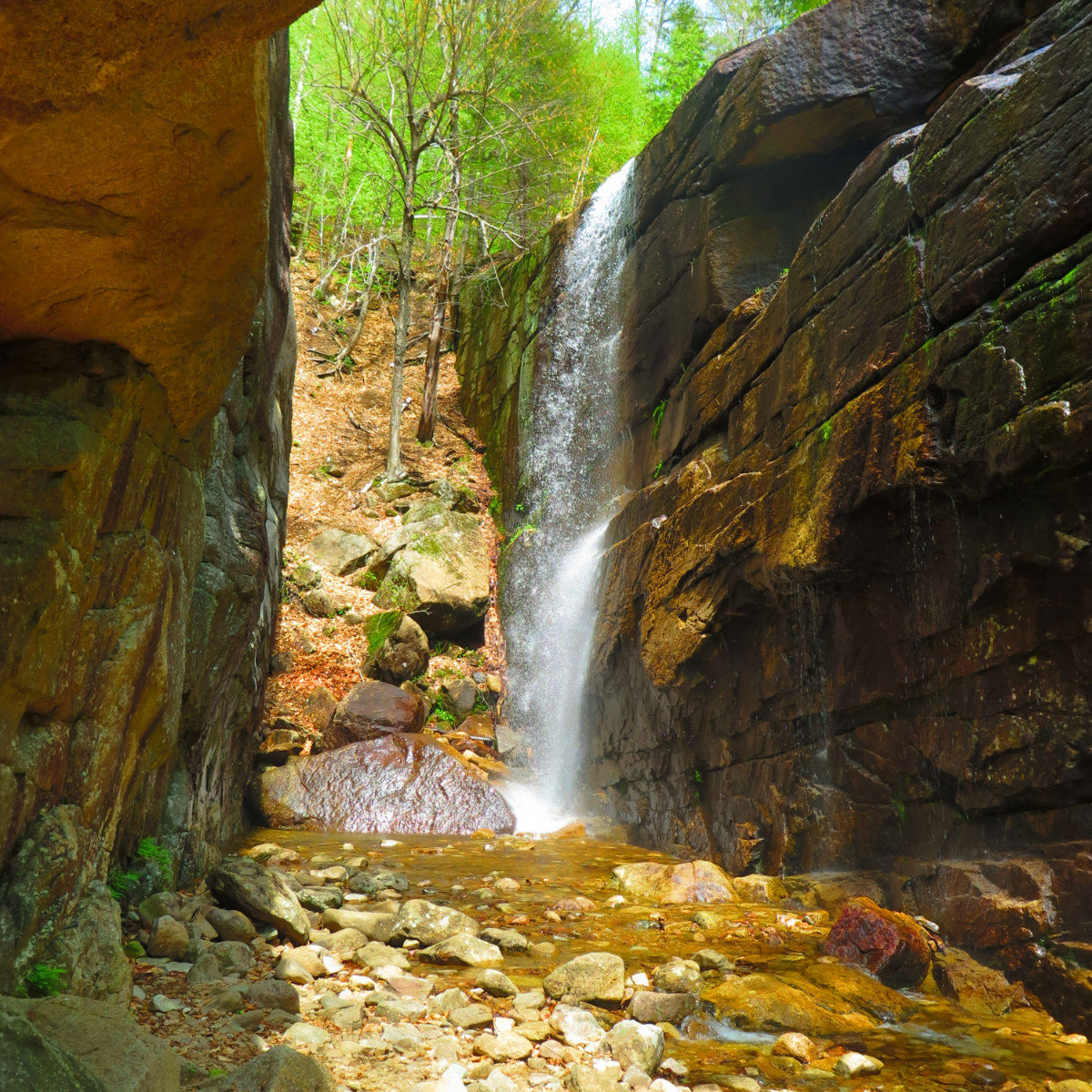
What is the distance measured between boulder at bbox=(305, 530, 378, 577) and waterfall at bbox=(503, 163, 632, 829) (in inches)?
110

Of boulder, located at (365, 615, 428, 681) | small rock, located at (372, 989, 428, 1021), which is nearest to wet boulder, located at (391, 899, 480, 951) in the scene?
small rock, located at (372, 989, 428, 1021)

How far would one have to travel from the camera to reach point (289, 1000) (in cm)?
346

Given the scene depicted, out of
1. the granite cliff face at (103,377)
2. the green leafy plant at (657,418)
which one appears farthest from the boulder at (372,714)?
the granite cliff face at (103,377)

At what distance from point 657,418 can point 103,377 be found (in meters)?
9.19

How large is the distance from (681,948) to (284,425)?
23.0ft

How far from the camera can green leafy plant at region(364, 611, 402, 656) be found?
41.9ft

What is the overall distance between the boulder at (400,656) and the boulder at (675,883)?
639 cm

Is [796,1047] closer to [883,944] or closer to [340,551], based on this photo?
[883,944]

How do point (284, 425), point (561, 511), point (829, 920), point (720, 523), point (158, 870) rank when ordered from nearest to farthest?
1. point (158, 870)
2. point (829, 920)
3. point (720, 523)
4. point (284, 425)
5. point (561, 511)

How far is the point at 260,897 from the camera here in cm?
460

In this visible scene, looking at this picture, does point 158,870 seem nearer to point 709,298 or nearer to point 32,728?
point 32,728

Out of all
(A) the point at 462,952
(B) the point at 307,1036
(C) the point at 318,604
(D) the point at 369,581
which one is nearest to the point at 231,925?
Result: (A) the point at 462,952

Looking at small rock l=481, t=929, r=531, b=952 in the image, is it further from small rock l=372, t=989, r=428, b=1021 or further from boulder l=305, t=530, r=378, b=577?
boulder l=305, t=530, r=378, b=577

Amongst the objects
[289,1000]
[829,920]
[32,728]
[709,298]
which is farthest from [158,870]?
[709,298]
